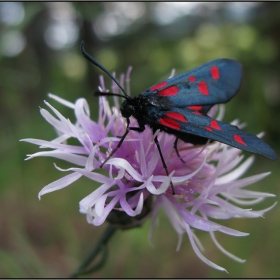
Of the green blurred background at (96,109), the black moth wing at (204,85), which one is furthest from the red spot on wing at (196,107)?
the green blurred background at (96,109)

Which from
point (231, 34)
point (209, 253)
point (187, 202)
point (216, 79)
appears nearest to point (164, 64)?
point (231, 34)

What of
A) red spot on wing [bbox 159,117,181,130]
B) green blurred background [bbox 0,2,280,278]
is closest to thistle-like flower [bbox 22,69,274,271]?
red spot on wing [bbox 159,117,181,130]

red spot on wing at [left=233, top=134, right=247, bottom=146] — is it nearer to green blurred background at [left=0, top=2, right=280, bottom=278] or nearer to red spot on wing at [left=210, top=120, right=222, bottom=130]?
red spot on wing at [left=210, top=120, right=222, bottom=130]

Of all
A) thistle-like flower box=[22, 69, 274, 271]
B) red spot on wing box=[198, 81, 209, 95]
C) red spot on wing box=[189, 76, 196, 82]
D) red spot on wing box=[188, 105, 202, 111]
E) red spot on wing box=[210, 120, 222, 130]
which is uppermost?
red spot on wing box=[189, 76, 196, 82]

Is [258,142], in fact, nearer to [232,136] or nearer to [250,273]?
[232,136]

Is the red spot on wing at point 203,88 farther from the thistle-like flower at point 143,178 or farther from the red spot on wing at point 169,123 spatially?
the red spot on wing at point 169,123

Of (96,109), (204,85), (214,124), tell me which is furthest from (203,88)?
(96,109)
